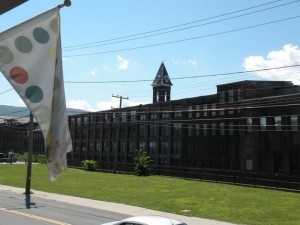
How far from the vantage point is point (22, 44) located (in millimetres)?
3629

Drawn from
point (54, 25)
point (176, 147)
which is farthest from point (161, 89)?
point (54, 25)

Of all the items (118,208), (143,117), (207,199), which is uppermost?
(143,117)

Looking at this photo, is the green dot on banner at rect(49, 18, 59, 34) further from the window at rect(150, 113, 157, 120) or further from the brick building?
the window at rect(150, 113, 157, 120)

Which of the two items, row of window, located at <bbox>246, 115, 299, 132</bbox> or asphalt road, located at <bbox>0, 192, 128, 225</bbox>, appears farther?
row of window, located at <bbox>246, 115, 299, 132</bbox>

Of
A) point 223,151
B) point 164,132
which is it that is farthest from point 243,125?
point 164,132

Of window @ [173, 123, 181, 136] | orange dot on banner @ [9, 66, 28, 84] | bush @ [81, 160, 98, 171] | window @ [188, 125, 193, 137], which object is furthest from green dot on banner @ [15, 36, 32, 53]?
window @ [173, 123, 181, 136]

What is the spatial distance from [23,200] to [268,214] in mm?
14779

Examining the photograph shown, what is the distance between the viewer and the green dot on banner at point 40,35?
3686mm

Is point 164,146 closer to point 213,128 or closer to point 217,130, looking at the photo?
point 213,128

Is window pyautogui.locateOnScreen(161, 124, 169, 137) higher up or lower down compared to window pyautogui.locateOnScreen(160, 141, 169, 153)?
higher up

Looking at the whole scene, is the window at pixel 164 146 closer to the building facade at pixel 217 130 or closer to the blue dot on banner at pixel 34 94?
the building facade at pixel 217 130

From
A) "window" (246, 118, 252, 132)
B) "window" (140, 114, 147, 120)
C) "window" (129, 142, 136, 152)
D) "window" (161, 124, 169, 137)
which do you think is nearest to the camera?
"window" (246, 118, 252, 132)

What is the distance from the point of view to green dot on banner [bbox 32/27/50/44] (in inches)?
145

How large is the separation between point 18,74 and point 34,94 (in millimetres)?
232
